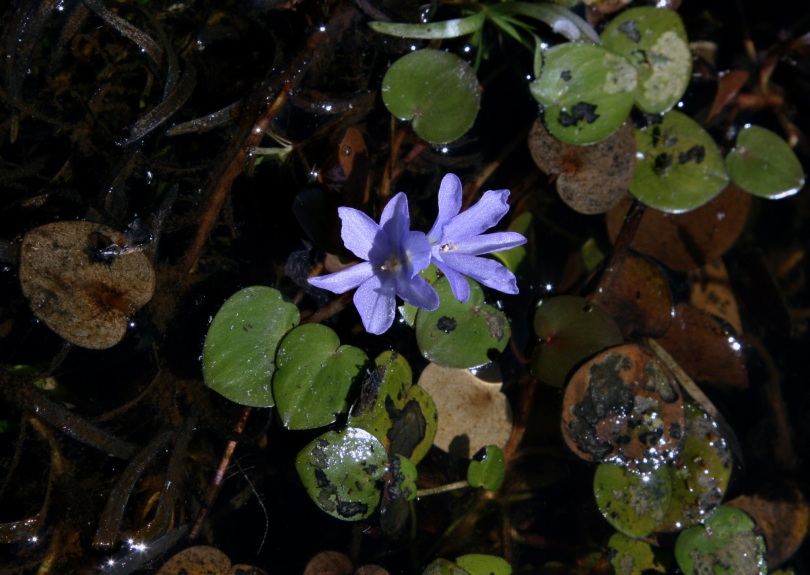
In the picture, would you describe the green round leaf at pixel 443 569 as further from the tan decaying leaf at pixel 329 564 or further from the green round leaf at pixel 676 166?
the green round leaf at pixel 676 166

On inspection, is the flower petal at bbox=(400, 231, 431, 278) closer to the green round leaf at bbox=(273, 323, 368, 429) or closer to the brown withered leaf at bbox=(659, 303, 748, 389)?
the green round leaf at bbox=(273, 323, 368, 429)

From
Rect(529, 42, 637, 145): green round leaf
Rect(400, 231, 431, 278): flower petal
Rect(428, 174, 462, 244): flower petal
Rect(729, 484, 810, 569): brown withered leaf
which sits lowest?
Rect(729, 484, 810, 569): brown withered leaf

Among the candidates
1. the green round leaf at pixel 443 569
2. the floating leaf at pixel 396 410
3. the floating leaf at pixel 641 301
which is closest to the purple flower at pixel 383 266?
the floating leaf at pixel 396 410

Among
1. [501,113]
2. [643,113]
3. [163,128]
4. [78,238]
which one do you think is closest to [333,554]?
[78,238]

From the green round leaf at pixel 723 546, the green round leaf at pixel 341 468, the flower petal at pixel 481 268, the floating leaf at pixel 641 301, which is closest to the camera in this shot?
the flower petal at pixel 481 268

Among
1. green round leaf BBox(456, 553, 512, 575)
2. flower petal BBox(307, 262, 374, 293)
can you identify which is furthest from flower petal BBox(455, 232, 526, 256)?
green round leaf BBox(456, 553, 512, 575)
